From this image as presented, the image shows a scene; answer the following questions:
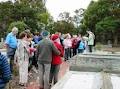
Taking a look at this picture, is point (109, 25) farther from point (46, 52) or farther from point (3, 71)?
point (3, 71)

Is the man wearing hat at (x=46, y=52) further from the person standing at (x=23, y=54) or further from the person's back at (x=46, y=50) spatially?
the person standing at (x=23, y=54)

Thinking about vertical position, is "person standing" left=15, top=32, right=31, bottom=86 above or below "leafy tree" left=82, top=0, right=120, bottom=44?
below

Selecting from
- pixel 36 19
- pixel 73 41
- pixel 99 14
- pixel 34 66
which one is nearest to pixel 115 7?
pixel 99 14

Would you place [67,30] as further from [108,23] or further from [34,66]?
[34,66]

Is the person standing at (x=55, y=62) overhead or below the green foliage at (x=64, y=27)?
below

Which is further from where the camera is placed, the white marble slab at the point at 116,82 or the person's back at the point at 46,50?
the person's back at the point at 46,50

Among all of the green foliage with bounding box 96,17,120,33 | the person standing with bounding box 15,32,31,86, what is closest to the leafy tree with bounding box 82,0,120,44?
the green foliage with bounding box 96,17,120,33

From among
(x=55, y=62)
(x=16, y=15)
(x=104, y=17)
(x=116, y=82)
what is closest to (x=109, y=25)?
(x=104, y=17)

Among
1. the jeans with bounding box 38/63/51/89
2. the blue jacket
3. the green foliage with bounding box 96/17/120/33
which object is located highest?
the green foliage with bounding box 96/17/120/33

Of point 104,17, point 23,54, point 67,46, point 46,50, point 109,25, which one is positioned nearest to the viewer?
point 46,50

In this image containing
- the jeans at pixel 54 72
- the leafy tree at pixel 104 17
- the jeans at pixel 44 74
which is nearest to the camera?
the jeans at pixel 44 74

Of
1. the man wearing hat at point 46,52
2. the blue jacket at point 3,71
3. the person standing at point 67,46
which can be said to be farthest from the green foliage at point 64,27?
the blue jacket at point 3,71

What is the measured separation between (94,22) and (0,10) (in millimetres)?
22024

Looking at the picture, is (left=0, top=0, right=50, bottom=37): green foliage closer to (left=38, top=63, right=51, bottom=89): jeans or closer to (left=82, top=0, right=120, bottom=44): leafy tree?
(left=82, top=0, right=120, bottom=44): leafy tree
